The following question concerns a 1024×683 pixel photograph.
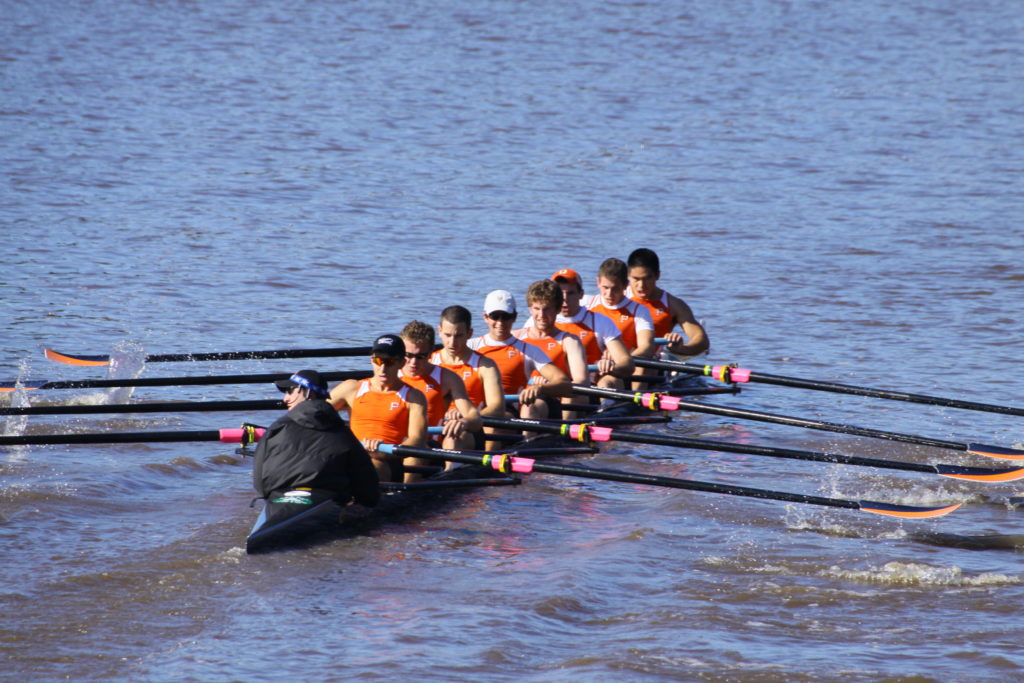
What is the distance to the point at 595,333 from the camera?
12.6m

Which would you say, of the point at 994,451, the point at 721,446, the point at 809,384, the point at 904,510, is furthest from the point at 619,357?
the point at 904,510

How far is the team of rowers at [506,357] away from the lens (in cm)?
953

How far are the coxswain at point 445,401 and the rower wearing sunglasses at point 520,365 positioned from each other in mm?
1117

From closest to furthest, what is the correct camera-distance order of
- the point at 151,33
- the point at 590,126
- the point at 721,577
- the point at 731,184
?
the point at 721,577 < the point at 731,184 < the point at 590,126 < the point at 151,33

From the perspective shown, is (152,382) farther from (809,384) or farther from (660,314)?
(809,384)

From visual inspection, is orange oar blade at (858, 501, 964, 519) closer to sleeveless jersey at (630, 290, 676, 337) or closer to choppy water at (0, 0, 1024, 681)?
choppy water at (0, 0, 1024, 681)

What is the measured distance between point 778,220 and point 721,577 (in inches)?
521

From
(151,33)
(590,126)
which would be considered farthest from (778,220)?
(151,33)

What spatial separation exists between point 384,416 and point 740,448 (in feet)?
8.75

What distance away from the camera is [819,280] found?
1822 centimetres

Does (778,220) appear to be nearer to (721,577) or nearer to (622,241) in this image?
(622,241)

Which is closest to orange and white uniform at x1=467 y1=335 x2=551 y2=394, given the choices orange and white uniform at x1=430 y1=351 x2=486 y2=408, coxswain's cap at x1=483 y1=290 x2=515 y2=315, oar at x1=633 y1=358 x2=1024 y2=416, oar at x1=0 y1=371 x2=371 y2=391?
coxswain's cap at x1=483 y1=290 x2=515 y2=315

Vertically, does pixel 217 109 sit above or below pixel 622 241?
above

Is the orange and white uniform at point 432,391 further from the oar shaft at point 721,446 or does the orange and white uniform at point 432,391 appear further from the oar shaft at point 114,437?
the oar shaft at point 114,437
